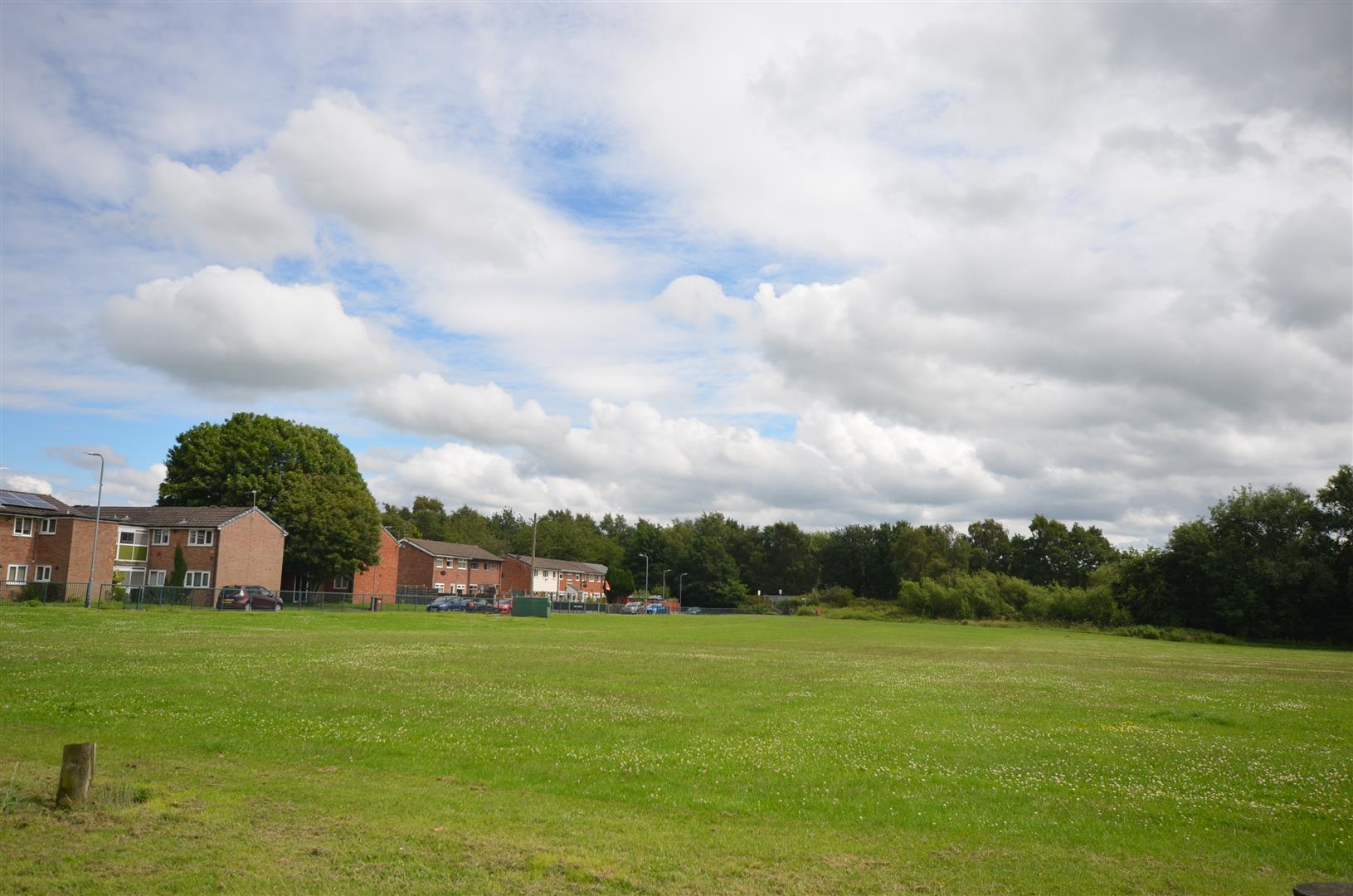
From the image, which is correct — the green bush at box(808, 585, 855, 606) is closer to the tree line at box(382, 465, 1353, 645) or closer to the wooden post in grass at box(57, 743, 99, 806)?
the tree line at box(382, 465, 1353, 645)

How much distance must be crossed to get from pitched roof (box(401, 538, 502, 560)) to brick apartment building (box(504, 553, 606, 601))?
6.65 m

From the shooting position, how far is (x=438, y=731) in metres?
15.4

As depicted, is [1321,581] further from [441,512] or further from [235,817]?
[441,512]

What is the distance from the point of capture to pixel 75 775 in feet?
32.8

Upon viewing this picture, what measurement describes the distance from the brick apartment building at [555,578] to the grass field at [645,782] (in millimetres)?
100706

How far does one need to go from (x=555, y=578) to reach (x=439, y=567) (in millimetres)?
29687

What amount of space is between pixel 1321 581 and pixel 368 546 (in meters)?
85.3

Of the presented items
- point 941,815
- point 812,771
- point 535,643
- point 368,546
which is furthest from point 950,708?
point 368,546

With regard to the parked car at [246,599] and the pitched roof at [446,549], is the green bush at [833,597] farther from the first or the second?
the parked car at [246,599]

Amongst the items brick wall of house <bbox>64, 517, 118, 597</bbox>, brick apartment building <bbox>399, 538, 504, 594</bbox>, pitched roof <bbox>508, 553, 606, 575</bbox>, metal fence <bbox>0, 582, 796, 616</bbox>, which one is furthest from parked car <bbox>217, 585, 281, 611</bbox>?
pitched roof <bbox>508, 553, 606, 575</bbox>

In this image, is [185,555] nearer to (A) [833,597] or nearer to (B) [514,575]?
(B) [514,575]

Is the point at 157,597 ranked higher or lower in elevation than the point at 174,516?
lower

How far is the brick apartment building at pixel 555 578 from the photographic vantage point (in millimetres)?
129500

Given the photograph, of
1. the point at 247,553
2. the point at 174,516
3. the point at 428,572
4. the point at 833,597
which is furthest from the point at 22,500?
the point at 833,597
